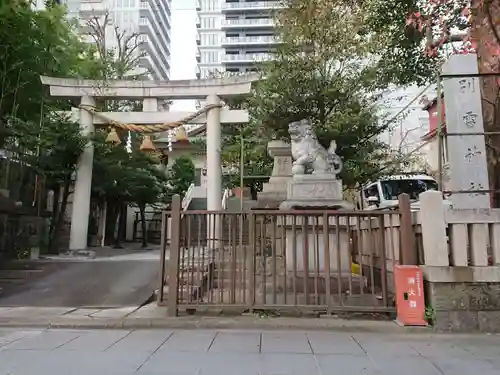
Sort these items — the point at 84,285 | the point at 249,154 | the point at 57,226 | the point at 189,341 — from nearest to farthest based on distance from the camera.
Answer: the point at 189,341 → the point at 84,285 → the point at 57,226 → the point at 249,154

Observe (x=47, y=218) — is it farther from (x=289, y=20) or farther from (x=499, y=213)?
(x=499, y=213)

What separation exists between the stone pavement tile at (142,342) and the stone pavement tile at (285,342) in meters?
1.38

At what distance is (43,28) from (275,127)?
27.7 feet

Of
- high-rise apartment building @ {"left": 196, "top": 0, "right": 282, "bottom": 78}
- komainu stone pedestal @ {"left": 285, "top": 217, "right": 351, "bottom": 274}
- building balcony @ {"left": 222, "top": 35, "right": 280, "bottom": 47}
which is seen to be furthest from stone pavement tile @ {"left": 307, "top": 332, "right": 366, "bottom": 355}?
building balcony @ {"left": 222, "top": 35, "right": 280, "bottom": 47}

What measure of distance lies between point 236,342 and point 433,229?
337 cm

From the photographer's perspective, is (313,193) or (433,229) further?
(313,193)

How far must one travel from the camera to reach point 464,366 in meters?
4.47

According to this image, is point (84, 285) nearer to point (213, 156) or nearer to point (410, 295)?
point (213, 156)

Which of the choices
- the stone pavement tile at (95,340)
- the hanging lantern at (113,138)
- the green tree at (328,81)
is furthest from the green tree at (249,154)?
the stone pavement tile at (95,340)

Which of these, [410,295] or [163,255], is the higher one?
[163,255]

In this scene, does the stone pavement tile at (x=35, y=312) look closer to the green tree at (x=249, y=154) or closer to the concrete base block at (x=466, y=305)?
the concrete base block at (x=466, y=305)

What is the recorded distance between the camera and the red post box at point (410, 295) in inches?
246

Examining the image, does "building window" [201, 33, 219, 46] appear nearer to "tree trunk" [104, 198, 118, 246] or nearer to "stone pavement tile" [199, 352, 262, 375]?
"tree trunk" [104, 198, 118, 246]

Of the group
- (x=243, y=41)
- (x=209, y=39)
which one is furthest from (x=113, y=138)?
(x=209, y=39)
